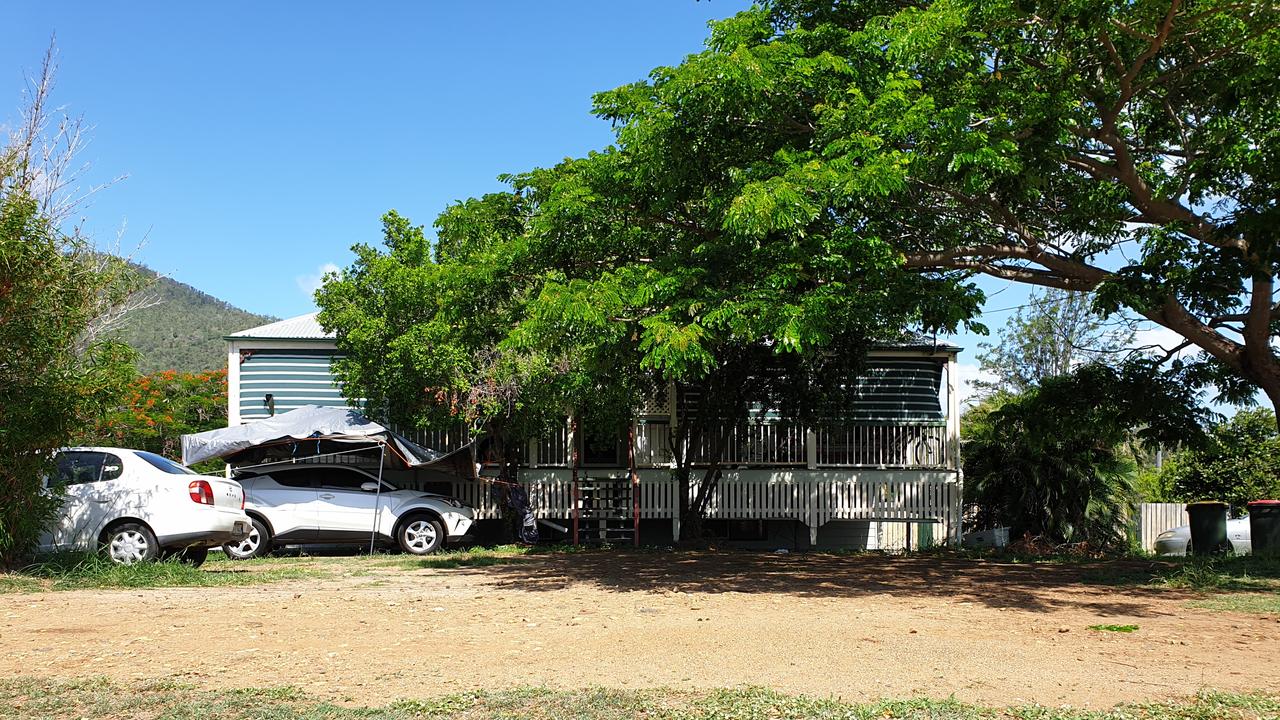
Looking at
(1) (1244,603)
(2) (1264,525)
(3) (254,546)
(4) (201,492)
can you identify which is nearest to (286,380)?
(3) (254,546)

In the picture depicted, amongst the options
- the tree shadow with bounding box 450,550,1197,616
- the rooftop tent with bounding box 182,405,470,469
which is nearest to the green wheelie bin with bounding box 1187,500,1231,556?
the tree shadow with bounding box 450,550,1197,616

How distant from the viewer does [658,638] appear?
7461 millimetres

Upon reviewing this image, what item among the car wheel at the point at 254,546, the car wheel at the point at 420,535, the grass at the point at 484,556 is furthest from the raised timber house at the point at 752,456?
the car wheel at the point at 254,546

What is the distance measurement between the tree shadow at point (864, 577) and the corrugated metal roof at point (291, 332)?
20.0 ft

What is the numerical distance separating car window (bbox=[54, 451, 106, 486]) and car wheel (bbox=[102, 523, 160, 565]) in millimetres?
602

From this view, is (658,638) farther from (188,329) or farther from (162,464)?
(188,329)

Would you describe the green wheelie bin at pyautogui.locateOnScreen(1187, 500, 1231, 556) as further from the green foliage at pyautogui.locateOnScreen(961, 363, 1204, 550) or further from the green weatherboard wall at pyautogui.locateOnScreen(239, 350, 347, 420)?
the green weatherboard wall at pyautogui.locateOnScreen(239, 350, 347, 420)

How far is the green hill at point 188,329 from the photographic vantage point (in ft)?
160

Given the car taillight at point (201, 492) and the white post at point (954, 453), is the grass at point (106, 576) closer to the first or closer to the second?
the car taillight at point (201, 492)

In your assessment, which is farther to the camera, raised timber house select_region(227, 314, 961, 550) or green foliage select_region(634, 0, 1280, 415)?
raised timber house select_region(227, 314, 961, 550)

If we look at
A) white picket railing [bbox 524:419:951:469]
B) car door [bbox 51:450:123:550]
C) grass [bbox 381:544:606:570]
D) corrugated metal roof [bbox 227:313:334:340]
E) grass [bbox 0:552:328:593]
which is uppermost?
corrugated metal roof [bbox 227:313:334:340]

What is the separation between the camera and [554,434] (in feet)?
57.2

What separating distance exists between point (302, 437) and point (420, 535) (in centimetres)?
217

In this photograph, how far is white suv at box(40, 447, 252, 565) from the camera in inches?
439
